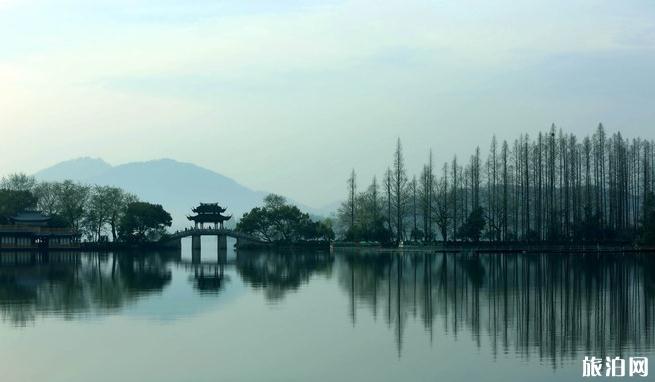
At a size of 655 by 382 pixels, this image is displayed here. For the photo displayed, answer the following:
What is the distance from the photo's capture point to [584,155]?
81.0 meters

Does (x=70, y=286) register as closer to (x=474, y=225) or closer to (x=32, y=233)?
(x=32, y=233)

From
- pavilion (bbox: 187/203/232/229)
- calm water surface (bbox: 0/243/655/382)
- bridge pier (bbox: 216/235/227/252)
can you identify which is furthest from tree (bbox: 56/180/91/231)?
calm water surface (bbox: 0/243/655/382)

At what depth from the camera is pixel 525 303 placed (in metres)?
31.8

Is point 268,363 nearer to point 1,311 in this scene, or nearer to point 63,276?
point 1,311

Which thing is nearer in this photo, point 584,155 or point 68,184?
point 584,155

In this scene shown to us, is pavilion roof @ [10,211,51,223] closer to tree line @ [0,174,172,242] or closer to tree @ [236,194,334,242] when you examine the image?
tree line @ [0,174,172,242]

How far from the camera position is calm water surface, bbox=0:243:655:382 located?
19.8 meters

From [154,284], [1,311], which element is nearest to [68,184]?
[154,284]

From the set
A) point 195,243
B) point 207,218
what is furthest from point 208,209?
point 195,243

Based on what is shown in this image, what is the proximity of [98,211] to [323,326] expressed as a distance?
223 ft

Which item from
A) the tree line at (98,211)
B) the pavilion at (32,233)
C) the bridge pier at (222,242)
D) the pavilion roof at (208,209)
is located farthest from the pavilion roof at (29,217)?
the pavilion roof at (208,209)

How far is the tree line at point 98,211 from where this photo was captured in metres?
88.4

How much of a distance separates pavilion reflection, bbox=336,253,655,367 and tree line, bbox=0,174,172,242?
38278 mm

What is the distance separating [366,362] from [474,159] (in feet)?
219
